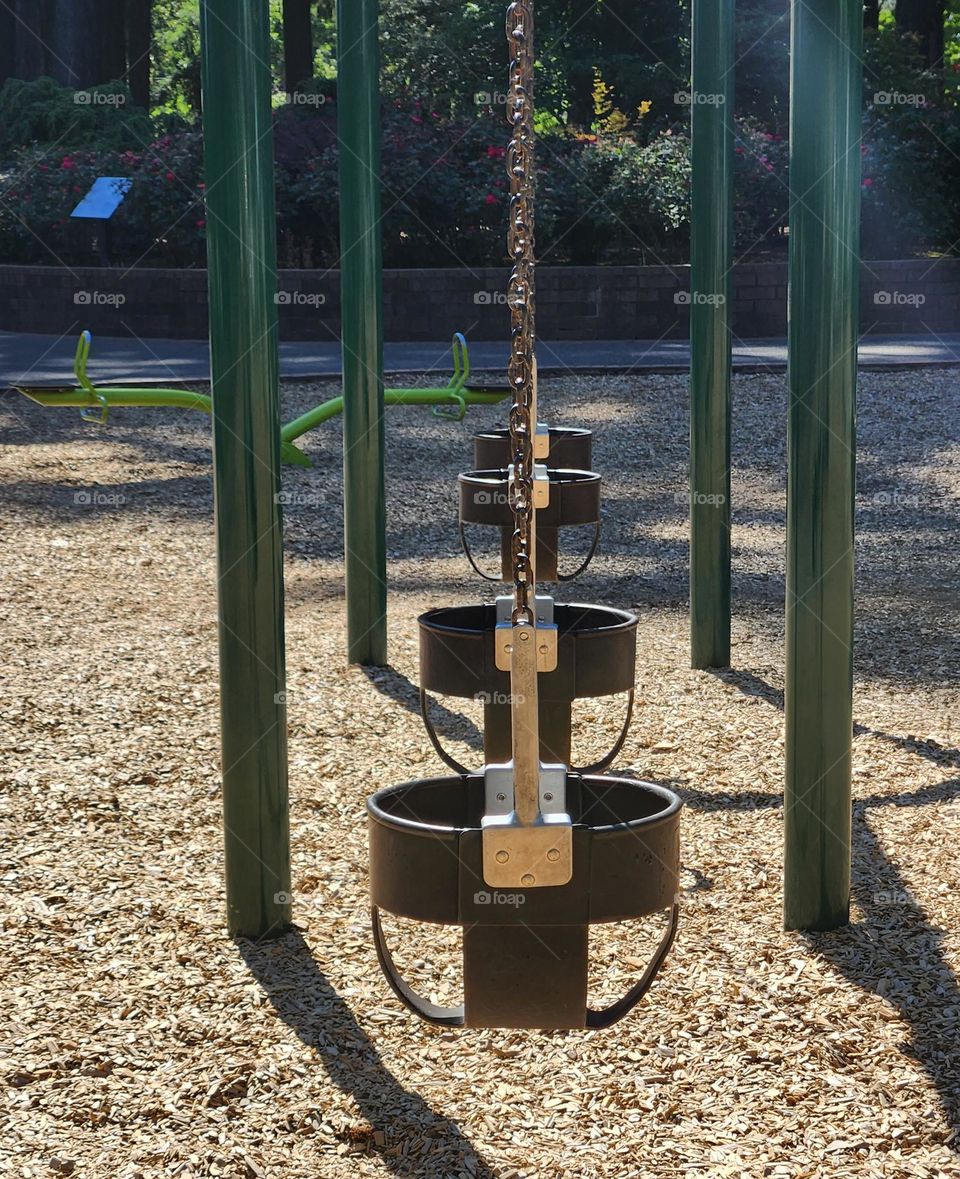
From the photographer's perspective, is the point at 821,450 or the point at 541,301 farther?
the point at 541,301

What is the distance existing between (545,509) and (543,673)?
1122 millimetres

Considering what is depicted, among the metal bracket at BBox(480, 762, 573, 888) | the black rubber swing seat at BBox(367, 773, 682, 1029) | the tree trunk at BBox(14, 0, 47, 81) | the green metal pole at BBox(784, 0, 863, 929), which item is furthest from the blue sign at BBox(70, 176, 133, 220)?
the metal bracket at BBox(480, 762, 573, 888)

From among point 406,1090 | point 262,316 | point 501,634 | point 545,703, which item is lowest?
point 406,1090

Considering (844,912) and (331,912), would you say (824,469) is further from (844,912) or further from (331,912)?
(331,912)

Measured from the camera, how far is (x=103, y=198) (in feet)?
51.3

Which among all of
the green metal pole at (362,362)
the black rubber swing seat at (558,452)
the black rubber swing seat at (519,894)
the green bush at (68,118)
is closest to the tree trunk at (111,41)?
the green bush at (68,118)

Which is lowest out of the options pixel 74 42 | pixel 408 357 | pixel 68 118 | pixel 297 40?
pixel 408 357

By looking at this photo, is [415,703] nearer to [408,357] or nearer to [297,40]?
[408,357]

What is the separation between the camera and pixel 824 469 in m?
3.18

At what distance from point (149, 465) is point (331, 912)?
7.10m

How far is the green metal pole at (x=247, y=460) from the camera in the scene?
3090mm

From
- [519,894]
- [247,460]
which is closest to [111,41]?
[247,460]

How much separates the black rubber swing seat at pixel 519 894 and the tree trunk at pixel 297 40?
21.7 meters

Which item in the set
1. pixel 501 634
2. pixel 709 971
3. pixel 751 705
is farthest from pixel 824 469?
pixel 751 705
